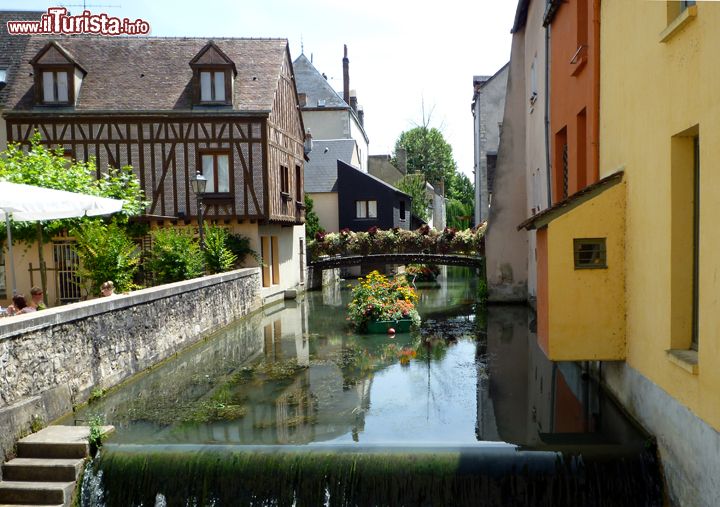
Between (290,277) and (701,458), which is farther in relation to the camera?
(290,277)

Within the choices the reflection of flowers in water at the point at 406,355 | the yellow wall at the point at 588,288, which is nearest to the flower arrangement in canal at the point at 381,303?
the reflection of flowers in water at the point at 406,355

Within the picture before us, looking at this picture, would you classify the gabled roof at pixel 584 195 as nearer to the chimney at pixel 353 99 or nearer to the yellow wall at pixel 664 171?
the yellow wall at pixel 664 171

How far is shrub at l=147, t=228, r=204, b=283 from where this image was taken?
54.1 feet

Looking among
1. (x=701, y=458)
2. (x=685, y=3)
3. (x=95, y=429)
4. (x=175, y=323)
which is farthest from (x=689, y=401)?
(x=175, y=323)

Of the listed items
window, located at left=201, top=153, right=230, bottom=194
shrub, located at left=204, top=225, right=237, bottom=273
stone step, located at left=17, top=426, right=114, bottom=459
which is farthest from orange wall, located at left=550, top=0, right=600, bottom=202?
window, located at left=201, top=153, right=230, bottom=194

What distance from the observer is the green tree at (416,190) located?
48.6 meters

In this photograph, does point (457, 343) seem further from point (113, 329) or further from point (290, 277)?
point (290, 277)

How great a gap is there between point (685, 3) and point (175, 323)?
10419mm

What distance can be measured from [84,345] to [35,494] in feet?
9.62

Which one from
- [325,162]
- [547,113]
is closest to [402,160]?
[325,162]

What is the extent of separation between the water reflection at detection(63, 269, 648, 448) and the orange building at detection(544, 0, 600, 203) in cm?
328

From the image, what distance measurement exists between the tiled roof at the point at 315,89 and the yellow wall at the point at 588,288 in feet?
133

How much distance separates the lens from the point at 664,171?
6.48 metres

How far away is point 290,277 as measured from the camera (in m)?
26.3
